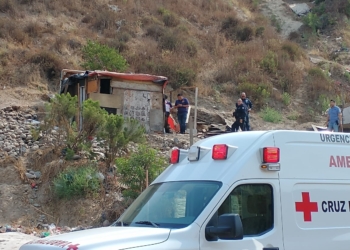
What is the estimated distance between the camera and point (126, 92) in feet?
70.0

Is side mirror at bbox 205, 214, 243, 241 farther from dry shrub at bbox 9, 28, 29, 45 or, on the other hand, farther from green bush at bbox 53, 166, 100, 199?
dry shrub at bbox 9, 28, 29, 45

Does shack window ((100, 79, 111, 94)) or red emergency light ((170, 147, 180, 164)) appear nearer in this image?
red emergency light ((170, 147, 180, 164))

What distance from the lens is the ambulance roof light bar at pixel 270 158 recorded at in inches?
230

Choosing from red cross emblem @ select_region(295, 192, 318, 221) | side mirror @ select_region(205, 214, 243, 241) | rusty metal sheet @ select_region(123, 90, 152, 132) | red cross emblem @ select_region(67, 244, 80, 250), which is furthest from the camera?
rusty metal sheet @ select_region(123, 90, 152, 132)

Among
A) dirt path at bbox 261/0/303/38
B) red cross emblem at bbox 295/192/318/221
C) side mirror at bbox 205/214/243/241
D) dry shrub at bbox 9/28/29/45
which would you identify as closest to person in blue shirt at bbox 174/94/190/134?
dry shrub at bbox 9/28/29/45

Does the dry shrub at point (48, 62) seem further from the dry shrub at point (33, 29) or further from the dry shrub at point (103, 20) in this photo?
the dry shrub at point (103, 20)

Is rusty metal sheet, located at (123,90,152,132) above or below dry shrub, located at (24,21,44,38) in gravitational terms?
below

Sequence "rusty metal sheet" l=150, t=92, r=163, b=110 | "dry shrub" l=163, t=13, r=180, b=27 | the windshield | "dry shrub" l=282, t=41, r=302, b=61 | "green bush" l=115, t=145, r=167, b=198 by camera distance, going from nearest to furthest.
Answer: the windshield → "green bush" l=115, t=145, r=167, b=198 → "rusty metal sheet" l=150, t=92, r=163, b=110 → "dry shrub" l=282, t=41, r=302, b=61 → "dry shrub" l=163, t=13, r=180, b=27

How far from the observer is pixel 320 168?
6.37m

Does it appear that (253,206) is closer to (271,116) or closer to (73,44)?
(271,116)

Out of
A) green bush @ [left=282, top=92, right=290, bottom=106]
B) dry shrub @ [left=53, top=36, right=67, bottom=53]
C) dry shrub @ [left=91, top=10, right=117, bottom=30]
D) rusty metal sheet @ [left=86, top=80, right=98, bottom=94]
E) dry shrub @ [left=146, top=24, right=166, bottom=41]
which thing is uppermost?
dry shrub @ [left=91, top=10, right=117, bottom=30]

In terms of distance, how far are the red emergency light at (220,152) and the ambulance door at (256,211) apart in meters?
0.33

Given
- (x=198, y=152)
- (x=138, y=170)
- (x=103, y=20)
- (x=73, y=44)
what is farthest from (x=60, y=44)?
(x=198, y=152)

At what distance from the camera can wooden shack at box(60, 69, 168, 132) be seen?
20.9 m
